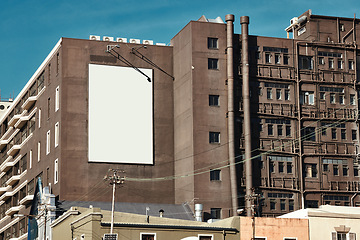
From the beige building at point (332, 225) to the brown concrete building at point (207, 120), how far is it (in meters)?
18.1

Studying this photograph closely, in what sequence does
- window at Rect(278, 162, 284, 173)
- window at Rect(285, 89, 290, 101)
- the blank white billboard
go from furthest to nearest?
window at Rect(285, 89, 290, 101) < window at Rect(278, 162, 284, 173) < the blank white billboard

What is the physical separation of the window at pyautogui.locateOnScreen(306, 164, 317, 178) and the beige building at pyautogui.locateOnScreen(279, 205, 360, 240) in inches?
886

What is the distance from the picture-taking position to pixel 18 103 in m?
136

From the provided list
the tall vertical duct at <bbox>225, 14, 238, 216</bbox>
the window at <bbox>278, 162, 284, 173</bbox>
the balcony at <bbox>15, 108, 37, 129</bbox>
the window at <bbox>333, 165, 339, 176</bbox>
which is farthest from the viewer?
the balcony at <bbox>15, 108, 37, 129</bbox>

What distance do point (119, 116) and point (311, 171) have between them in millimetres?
25678

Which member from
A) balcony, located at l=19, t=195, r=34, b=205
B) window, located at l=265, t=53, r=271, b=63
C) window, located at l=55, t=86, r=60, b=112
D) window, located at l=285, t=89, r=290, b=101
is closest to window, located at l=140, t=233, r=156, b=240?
window, located at l=55, t=86, r=60, b=112

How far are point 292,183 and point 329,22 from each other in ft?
80.8

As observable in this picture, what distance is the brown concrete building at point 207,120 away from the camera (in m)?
102

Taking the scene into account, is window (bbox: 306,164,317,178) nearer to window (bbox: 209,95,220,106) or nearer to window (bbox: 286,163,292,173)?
window (bbox: 286,163,292,173)

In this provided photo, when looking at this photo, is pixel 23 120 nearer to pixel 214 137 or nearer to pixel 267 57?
pixel 214 137

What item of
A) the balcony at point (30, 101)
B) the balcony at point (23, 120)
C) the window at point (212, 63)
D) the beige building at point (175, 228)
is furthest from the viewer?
the balcony at point (23, 120)

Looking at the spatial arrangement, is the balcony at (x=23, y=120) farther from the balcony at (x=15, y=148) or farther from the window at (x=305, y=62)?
the window at (x=305, y=62)

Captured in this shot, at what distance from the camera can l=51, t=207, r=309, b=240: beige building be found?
255ft

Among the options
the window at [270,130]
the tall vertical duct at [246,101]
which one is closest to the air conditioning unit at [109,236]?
the tall vertical duct at [246,101]
